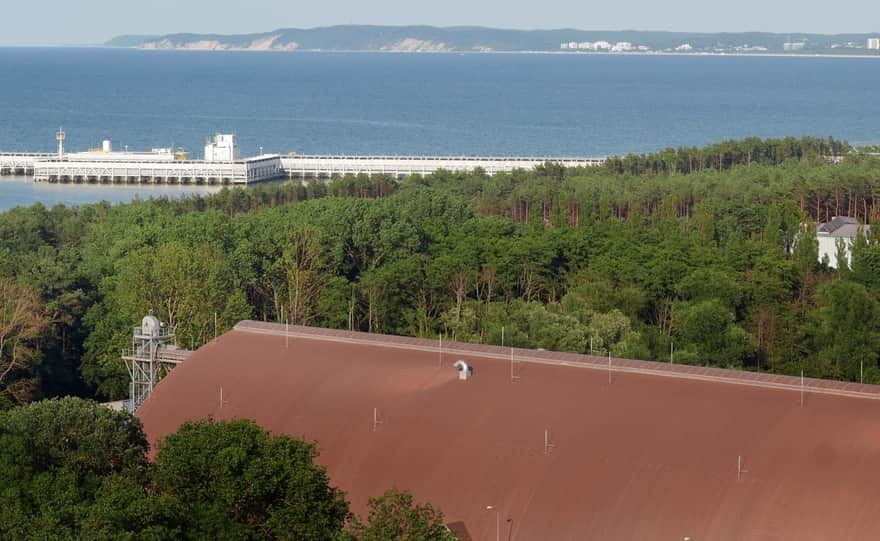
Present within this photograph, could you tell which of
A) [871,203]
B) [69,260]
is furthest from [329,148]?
[69,260]

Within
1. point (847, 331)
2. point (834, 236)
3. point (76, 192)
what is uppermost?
point (834, 236)

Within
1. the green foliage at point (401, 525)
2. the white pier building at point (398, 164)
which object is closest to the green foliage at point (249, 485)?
the green foliage at point (401, 525)

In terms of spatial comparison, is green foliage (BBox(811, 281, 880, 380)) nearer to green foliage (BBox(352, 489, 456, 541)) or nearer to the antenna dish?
the antenna dish

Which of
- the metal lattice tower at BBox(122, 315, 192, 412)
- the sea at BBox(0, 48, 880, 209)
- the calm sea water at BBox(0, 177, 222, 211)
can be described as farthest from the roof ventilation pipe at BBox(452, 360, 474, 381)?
the sea at BBox(0, 48, 880, 209)

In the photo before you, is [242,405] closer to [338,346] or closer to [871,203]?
[338,346]

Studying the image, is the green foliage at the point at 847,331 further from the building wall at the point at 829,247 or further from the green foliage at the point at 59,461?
the green foliage at the point at 59,461

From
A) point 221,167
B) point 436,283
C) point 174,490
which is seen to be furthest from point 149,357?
point 221,167

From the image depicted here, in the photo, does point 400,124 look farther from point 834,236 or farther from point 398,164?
point 834,236
